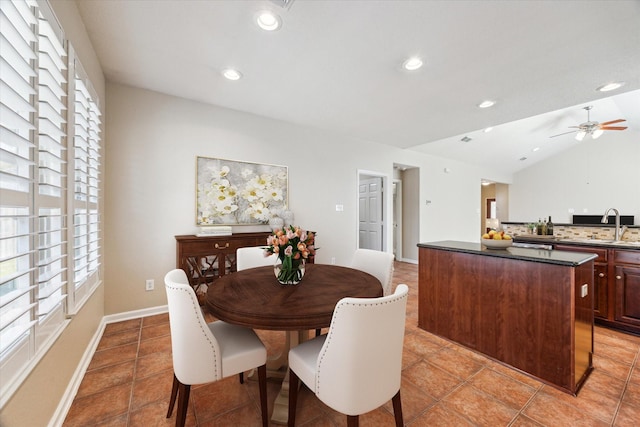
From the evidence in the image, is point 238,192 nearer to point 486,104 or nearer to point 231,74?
point 231,74

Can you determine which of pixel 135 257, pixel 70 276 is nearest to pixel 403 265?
pixel 135 257

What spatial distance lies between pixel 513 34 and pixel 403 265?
182 inches

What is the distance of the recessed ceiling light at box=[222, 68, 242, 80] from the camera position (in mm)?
2475

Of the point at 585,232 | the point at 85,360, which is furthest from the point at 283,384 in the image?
the point at 585,232

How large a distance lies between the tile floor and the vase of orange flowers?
78cm

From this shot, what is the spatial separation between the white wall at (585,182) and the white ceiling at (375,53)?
594 cm

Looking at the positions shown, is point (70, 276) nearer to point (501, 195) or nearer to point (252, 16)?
point (252, 16)

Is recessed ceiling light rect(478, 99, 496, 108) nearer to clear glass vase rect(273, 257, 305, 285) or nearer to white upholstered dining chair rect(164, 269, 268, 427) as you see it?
clear glass vase rect(273, 257, 305, 285)

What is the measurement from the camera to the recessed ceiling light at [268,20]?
1752 mm

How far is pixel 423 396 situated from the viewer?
5.47 ft

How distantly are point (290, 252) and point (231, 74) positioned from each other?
6.58 ft

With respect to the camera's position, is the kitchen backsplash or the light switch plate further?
the kitchen backsplash

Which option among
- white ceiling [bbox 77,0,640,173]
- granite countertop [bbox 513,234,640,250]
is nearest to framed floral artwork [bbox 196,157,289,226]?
white ceiling [bbox 77,0,640,173]

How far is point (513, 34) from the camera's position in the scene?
1.94 meters
